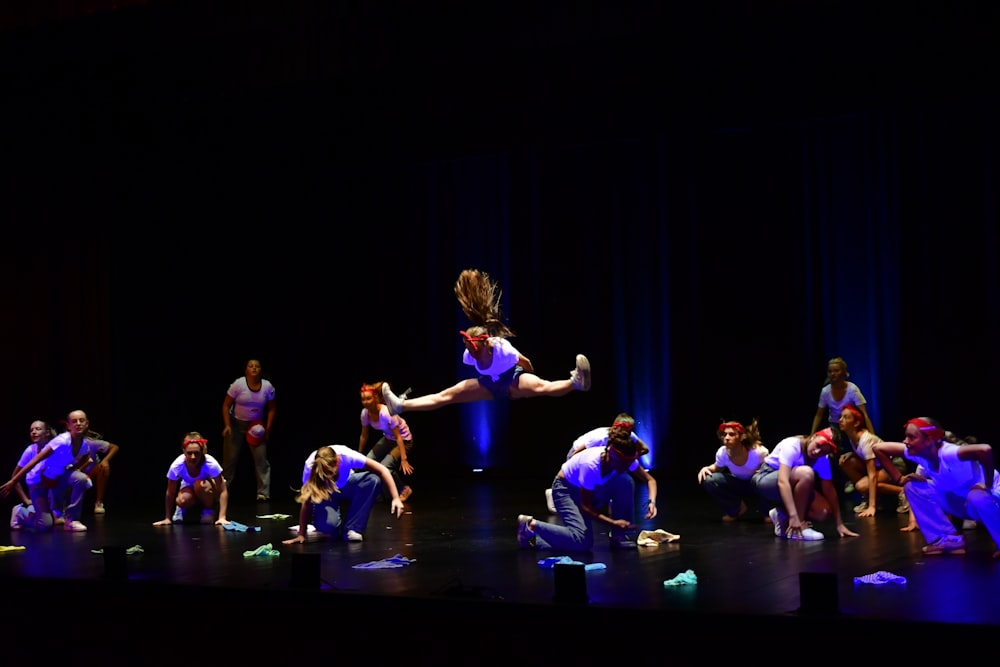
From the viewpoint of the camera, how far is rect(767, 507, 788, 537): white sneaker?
6.55 meters

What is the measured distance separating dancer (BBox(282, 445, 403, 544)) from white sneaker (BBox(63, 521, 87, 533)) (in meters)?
1.83

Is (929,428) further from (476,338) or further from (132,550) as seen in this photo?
(132,550)

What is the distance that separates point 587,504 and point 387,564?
1.18 meters

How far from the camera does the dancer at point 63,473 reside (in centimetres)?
793

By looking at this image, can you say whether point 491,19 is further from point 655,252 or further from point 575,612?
point 575,612

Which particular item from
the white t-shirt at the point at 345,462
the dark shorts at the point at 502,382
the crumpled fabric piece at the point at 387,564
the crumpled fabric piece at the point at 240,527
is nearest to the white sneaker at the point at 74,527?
the crumpled fabric piece at the point at 240,527

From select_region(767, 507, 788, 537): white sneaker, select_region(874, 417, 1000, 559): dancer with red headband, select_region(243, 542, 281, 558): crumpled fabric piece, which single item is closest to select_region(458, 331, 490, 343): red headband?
select_region(243, 542, 281, 558): crumpled fabric piece

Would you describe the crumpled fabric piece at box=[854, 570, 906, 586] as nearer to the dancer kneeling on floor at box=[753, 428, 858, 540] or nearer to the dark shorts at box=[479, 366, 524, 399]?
the dancer kneeling on floor at box=[753, 428, 858, 540]

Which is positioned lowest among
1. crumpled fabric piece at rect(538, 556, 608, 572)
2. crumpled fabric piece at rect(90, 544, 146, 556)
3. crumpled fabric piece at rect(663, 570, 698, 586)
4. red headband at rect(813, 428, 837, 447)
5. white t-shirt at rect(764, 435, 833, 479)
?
crumpled fabric piece at rect(90, 544, 146, 556)

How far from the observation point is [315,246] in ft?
39.7

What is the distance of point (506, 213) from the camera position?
460 inches

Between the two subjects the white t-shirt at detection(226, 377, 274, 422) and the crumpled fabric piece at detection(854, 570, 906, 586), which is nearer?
the crumpled fabric piece at detection(854, 570, 906, 586)

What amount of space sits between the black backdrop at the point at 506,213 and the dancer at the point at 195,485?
106 inches

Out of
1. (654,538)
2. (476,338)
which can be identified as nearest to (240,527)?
(476,338)
